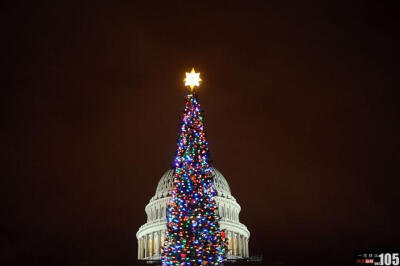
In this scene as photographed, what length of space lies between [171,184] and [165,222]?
28.6ft

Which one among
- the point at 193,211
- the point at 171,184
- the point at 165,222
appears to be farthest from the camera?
the point at 171,184

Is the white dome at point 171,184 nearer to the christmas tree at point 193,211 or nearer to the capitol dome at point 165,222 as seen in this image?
the capitol dome at point 165,222

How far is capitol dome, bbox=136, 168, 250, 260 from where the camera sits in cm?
10012

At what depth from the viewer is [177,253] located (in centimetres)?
3650

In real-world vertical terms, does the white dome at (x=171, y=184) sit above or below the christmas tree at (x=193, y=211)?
above

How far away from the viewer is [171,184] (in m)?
106

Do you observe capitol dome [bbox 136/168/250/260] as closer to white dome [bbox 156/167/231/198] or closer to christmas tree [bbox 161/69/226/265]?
white dome [bbox 156/167/231/198]

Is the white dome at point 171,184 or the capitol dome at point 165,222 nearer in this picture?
A: the capitol dome at point 165,222

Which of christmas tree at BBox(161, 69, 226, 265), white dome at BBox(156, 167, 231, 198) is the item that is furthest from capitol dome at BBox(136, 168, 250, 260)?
christmas tree at BBox(161, 69, 226, 265)

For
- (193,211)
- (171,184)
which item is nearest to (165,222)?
(171,184)

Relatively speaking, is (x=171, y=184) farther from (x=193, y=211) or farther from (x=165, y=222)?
(x=193, y=211)

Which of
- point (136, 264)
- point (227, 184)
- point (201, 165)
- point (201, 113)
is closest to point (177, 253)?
point (201, 165)

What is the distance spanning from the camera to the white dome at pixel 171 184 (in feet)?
348

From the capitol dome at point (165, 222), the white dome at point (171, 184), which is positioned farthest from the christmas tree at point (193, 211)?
the white dome at point (171, 184)
